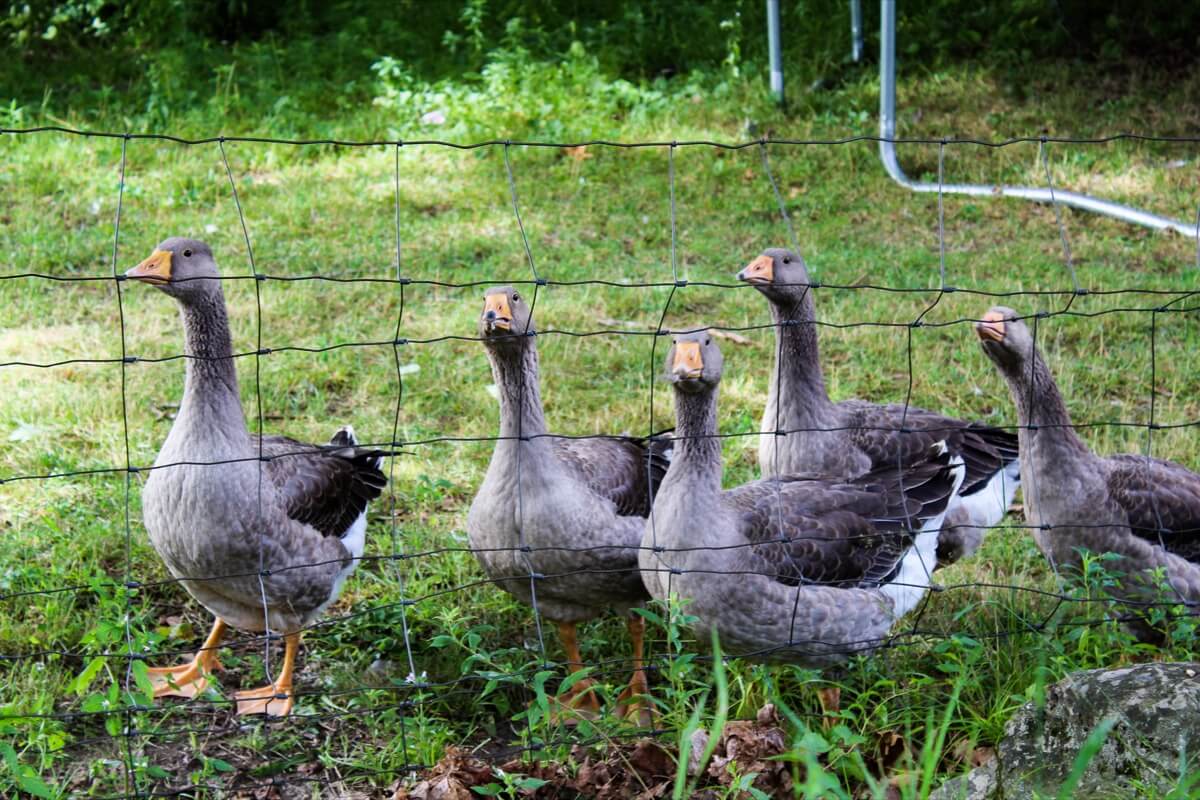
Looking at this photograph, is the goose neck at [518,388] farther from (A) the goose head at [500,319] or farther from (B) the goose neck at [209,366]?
(B) the goose neck at [209,366]

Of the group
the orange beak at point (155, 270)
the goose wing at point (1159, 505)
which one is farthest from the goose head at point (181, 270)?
the goose wing at point (1159, 505)

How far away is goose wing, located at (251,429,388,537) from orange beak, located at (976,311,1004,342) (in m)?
2.06

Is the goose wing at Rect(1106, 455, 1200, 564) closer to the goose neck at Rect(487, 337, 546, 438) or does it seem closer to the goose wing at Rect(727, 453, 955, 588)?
the goose wing at Rect(727, 453, 955, 588)

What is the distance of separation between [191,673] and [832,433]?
2.41 metres

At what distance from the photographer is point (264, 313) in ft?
22.7

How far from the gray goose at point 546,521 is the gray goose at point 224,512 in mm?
545

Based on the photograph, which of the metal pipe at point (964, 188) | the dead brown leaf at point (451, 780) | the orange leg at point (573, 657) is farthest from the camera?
the metal pipe at point (964, 188)

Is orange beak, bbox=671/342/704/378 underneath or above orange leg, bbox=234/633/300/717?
above

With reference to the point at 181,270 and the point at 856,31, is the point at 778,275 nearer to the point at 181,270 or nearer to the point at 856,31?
the point at 181,270

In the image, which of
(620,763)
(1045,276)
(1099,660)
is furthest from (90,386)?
(1045,276)

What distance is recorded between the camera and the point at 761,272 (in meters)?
4.79

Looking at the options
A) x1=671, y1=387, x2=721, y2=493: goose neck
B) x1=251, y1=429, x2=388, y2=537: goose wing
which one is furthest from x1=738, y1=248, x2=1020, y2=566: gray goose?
x1=251, y1=429, x2=388, y2=537: goose wing

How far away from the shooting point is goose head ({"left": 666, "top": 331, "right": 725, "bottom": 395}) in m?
3.86

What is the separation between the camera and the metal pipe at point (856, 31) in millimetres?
9875
